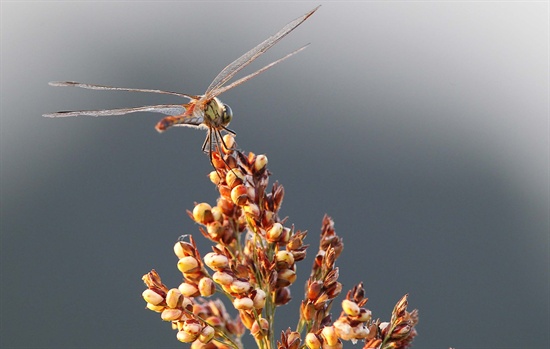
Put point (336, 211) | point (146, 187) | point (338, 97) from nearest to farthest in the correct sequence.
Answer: point (336, 211)
point (146, 187)
point (338, 97)

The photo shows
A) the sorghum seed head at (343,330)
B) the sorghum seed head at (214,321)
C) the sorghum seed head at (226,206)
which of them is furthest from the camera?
the sorghum seed head at (214,321)

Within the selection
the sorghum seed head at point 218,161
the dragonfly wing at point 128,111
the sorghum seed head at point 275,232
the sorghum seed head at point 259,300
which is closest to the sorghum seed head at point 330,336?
the sorghum seed head at point 259,300

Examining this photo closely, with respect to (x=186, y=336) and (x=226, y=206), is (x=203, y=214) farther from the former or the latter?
(x=186, y=336)

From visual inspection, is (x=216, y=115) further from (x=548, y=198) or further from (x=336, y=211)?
(x=548, y=198)

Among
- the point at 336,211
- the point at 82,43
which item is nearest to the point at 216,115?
the point at 336,211

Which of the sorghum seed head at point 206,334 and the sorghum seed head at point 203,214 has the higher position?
the sorghum seed head at point 203,214

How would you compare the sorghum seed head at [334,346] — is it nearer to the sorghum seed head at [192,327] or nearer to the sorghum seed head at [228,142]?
the sorghum seed head at [192,327]

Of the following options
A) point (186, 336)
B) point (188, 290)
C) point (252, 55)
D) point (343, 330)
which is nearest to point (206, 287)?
point (188, 290)
